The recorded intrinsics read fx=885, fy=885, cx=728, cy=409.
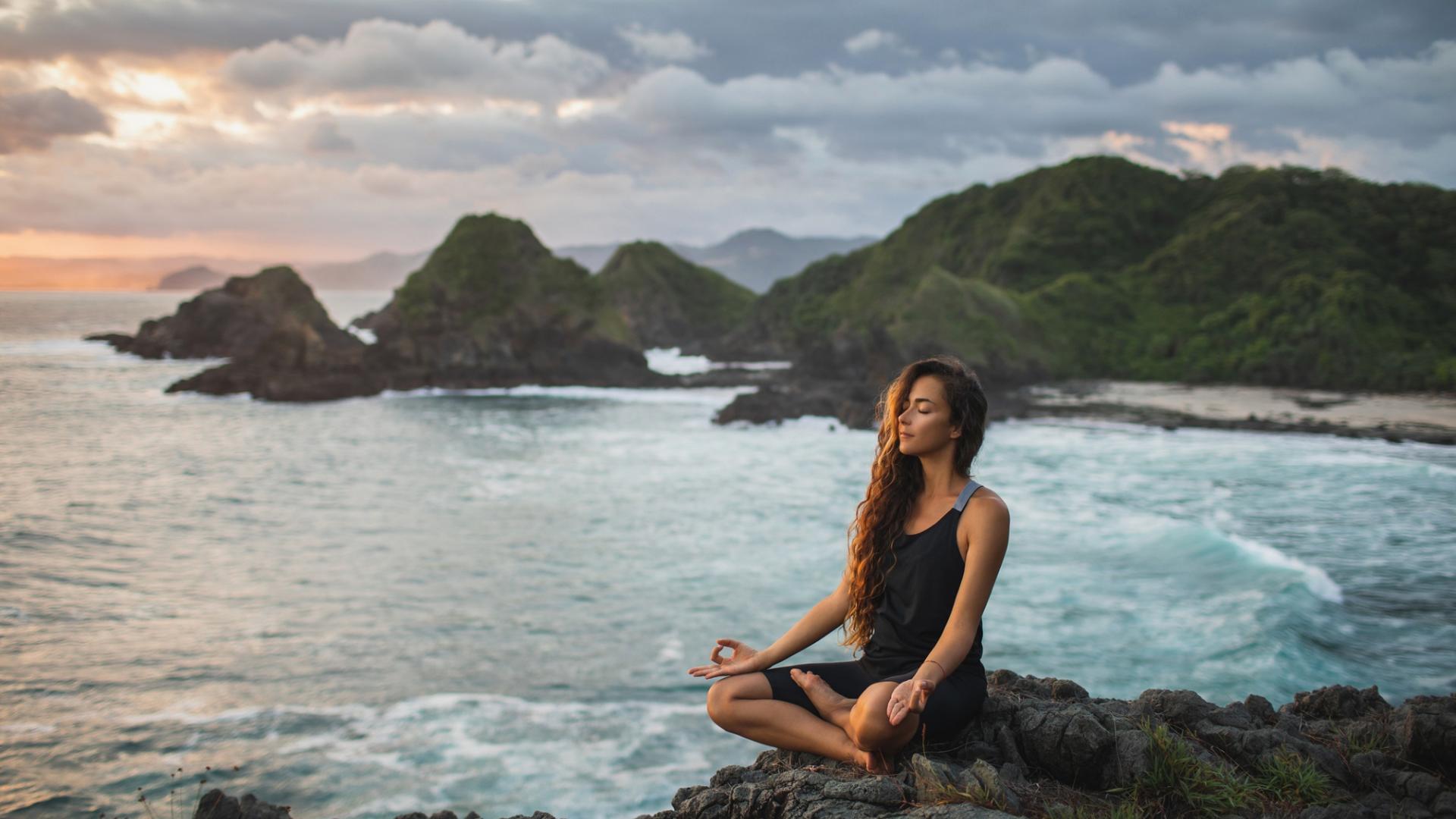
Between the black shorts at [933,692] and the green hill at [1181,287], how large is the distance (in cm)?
4135

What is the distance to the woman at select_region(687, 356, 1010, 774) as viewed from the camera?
11.8 ft

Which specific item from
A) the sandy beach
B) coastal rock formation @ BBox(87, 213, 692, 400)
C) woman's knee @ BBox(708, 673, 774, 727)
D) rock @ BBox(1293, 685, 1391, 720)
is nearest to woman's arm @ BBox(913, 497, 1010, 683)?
woman's knee @ BBox(708, 673, 774, 727)

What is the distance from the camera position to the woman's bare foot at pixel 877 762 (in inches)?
144

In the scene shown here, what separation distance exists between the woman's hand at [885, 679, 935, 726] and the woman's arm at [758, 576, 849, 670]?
1.79 feet

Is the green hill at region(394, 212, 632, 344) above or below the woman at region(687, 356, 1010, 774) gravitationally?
above

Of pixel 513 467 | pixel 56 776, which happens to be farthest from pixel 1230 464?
pixel 56 776

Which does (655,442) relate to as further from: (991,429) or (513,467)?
(991,429)

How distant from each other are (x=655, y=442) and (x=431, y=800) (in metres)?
23.8

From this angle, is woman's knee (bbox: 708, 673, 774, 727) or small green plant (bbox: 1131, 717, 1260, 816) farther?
woman's knee (bbox: 708, 673, 774, 727)

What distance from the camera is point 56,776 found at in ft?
28.2

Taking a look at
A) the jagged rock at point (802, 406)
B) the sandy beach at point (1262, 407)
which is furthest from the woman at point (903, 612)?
the sandy beach at point (1262, 407)

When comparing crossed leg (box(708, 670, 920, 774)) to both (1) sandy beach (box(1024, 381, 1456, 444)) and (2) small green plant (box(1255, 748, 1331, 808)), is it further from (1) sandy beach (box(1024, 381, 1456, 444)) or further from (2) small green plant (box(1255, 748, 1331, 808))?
(1) sandy beach (box(1024, 381, 1456, 444))

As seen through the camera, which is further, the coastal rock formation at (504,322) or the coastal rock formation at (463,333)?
the coastal rock formation at (504,322)

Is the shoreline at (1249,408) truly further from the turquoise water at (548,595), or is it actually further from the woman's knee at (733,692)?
the woman's knee at (733,692)
